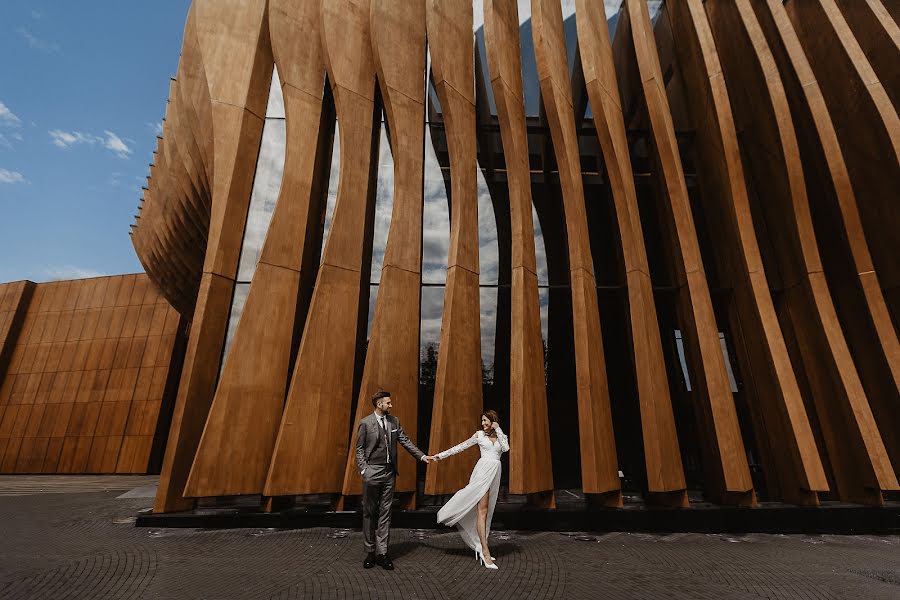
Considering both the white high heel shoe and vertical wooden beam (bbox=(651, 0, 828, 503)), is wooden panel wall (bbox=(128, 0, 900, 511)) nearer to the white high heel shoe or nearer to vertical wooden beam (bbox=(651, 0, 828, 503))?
vertical wooden beam (bbox=(651, 0, 828, 503))

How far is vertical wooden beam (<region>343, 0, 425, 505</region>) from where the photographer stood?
6.66 metres

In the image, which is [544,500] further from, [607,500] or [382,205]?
[382,205]

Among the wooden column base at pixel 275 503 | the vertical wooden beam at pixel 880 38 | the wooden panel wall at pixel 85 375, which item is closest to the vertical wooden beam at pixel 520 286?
the wooden column base at pixel 275 503

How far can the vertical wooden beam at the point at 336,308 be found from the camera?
20.6ft

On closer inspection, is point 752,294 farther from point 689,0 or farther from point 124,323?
point 124,323

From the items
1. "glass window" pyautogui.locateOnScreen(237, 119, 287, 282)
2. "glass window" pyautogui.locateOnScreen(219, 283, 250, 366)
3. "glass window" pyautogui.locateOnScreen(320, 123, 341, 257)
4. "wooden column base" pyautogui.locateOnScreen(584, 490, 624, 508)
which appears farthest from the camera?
"glass window" pyautogui.locateOnScreen(320, 123, 341, 257)

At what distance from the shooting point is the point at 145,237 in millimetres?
14484

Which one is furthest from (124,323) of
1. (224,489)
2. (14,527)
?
(224,489)

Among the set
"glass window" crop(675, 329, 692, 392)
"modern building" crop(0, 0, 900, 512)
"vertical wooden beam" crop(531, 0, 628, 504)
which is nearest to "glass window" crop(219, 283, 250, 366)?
"modern building" crop(0, 0, 900, 512)

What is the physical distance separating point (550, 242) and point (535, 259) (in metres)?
1.40

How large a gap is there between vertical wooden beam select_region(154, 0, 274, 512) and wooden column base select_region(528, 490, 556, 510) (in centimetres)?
508

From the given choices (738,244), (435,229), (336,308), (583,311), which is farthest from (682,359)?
(336,308)

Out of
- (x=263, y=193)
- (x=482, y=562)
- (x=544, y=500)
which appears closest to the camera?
(x=482, y=562)

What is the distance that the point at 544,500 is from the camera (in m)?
6.64
